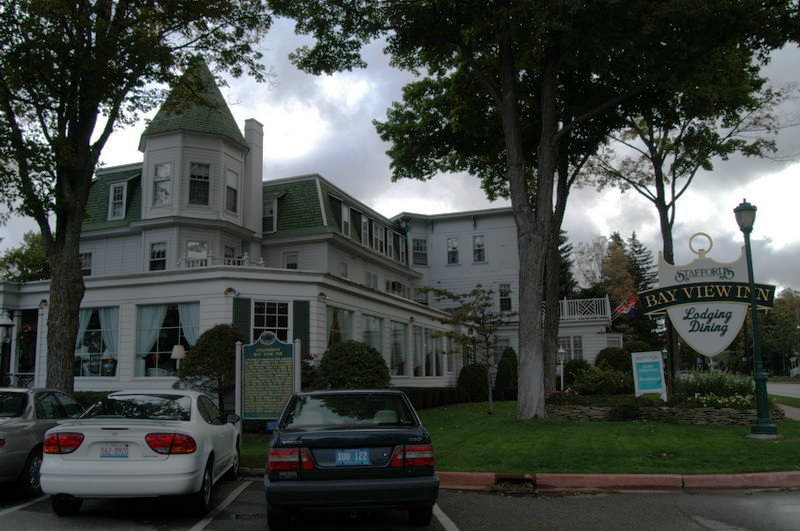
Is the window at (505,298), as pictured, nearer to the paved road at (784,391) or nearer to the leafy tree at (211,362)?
the paved road at (784,391)

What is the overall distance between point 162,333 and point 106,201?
438 inches

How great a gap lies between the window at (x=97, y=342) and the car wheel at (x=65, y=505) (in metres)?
14.2

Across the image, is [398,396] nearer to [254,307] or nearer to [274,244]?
[254,307]

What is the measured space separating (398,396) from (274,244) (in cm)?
2205

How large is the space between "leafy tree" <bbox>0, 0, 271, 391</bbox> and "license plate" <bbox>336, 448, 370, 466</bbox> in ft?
37.1

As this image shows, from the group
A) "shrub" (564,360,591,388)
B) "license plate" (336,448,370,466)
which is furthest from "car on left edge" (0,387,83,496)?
"shrub" (564,360,591,388)

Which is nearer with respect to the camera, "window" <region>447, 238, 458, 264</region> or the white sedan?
the white sedan

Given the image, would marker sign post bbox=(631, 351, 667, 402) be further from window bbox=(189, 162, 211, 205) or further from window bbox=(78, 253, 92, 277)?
window bbox=(78, 253, 92, 277)

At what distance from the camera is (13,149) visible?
49.2 feet

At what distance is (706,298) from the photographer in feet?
54.5

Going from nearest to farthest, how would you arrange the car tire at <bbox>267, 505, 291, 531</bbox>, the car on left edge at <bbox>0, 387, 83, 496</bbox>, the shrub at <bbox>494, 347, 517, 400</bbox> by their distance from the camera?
1. the car tire at <bbox>267, 505, 291, 531</bbox>
2. the car on left edge at <bbox>0, 387, 83, 496</bbox>
3. the shrub at <bbox>494, 347, 517, 400</bbox>

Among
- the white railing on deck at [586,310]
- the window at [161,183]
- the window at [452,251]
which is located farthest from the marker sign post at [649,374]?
the window at [452,251]

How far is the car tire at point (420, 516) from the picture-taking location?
665 cm

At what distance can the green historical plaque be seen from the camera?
1298 cm
